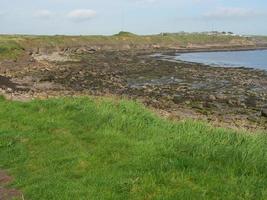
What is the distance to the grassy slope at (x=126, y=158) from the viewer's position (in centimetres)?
920

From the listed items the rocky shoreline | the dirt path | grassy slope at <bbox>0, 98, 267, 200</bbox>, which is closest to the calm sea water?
the rocky shoreline

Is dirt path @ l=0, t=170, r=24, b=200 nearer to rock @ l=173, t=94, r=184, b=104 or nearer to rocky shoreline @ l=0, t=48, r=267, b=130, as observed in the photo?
rocky shoreline @ l=0, t=48, r=267, b=130

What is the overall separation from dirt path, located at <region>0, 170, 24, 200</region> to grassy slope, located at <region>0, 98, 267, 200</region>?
6.4 inches

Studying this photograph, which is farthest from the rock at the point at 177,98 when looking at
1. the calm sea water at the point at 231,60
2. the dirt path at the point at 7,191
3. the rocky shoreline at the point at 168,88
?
the calm sea water at the point at 231,60

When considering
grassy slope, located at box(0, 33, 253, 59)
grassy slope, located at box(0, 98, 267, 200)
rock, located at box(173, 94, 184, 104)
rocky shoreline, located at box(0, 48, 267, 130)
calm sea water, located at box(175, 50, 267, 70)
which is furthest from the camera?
grassy slope, located at box(0, 33, 253, 59)

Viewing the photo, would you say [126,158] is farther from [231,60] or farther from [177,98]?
[231,60]

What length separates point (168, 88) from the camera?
121 ft

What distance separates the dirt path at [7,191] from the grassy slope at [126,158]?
163 millimetres

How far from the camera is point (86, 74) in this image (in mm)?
46719

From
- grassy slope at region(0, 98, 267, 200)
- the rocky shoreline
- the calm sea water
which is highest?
grassy slope at region(0, 98, 267, 200)

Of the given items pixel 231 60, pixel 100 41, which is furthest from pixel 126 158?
pixel 100 41

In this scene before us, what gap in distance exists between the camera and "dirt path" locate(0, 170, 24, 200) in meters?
9.54

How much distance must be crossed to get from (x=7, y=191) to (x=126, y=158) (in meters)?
2.97

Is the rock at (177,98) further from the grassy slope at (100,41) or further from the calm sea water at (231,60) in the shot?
the grassy slope at (100,41)
